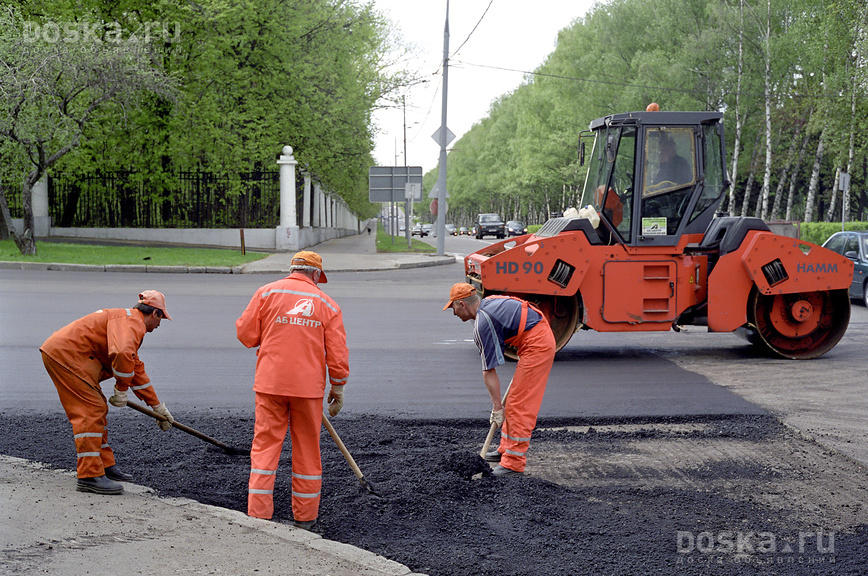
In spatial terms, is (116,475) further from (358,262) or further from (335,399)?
(358,262)

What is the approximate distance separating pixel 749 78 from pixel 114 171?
30.4 meters

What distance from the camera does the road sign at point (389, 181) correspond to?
31688mm

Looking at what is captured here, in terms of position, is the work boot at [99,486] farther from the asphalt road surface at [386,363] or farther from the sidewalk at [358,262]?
the sidewalk at [358,262]

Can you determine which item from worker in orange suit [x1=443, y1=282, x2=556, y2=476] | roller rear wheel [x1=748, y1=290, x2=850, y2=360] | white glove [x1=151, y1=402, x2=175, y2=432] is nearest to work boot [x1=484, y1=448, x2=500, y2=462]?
worker in orange suit [x1=443, y1=282, x2=556, y2=476]

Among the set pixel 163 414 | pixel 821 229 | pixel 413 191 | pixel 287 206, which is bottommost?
pixel 163 414

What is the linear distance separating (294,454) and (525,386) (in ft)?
5.88

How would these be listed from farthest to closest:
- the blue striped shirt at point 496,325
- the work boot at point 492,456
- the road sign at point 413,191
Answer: the road sign at point 413,191
the work boot at point 492,456
the blue striped shirt at point 496,325

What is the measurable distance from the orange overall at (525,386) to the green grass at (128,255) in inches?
681

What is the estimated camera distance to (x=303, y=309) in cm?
488

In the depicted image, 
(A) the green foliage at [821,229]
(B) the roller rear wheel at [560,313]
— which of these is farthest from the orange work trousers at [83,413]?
(A) the green foliage at [821,229]

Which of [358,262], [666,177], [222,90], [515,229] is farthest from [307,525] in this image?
[515,229]

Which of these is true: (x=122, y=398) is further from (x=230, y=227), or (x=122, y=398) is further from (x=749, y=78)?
(x=749, y=78)

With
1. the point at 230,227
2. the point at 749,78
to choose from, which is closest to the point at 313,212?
the point at 230,227

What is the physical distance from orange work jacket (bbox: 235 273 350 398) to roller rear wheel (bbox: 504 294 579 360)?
5341 mm
